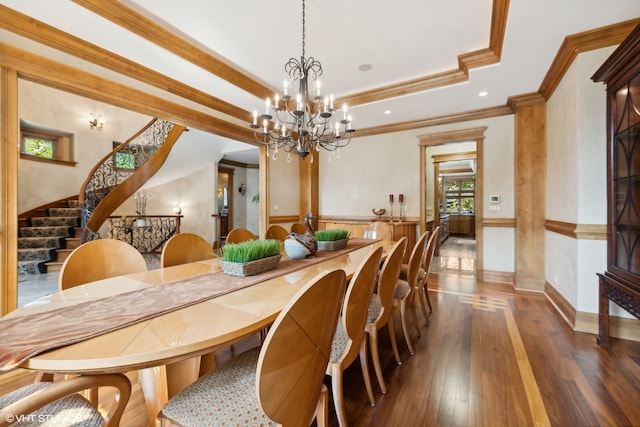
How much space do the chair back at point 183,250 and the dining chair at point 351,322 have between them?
1.37 m

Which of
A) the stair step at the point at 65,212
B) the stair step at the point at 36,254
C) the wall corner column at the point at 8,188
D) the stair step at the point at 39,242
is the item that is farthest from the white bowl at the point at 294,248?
the stair step at the point at 65,212

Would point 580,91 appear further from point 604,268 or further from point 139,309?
point 139,309

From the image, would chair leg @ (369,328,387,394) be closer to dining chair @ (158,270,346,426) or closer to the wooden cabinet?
dining chair @ (158,270,346,426)

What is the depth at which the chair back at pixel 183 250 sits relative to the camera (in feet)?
6.47

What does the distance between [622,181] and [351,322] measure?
2.42 metres

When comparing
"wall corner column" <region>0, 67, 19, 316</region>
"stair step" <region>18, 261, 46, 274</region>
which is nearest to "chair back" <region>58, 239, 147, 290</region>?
"wall corner column" <region>0, 67, 19, 316</region>

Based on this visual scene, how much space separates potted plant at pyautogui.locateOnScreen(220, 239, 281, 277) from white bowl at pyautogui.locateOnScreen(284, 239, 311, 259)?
0.33m

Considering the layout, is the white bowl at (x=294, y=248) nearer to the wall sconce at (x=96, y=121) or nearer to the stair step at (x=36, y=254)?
the stair step at (x=36, y=254)

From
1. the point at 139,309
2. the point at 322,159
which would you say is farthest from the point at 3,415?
the point at 322,159

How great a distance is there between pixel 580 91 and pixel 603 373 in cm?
235

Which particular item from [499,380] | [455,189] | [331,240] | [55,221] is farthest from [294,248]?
[455,189]

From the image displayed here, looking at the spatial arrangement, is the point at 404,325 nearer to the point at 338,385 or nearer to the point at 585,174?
the point at 338,385

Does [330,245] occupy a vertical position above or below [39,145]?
Answer: below

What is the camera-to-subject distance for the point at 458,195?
11.7 meters
